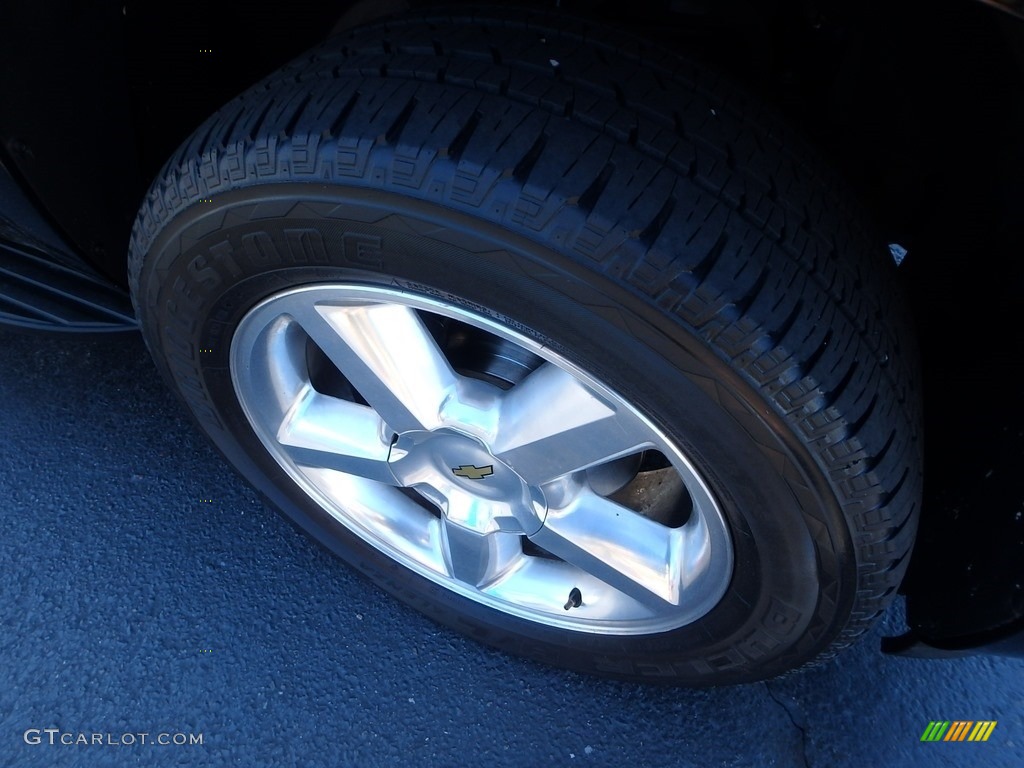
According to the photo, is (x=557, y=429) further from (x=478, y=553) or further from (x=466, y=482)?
(x=478, y=553)

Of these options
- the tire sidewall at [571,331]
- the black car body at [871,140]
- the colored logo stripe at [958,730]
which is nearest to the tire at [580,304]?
the tire sidewall at [571,331]

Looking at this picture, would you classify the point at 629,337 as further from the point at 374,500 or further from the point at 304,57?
the point at 374,500

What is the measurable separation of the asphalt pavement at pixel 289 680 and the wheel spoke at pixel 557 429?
579mm

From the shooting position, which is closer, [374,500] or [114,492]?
[374,500]

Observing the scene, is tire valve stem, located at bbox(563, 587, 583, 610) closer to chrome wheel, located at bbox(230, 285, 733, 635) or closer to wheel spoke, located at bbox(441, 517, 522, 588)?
chrome wheel, located at bbox(230, 285, 733, 635)

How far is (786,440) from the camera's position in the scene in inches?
38.3

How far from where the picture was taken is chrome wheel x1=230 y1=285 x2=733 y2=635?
115 cm

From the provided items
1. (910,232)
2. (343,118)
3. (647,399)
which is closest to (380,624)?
(647,399)

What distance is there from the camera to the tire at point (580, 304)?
927 millimetres

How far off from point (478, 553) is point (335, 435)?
35 centimetres

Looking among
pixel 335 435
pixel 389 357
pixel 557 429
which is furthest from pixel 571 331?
pixel 335 435

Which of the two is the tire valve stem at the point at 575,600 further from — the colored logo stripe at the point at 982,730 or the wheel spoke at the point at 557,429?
the colored logo stripe at the point at 982,730

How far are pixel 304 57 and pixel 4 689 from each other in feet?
4.28

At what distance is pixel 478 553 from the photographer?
57.7 inches
